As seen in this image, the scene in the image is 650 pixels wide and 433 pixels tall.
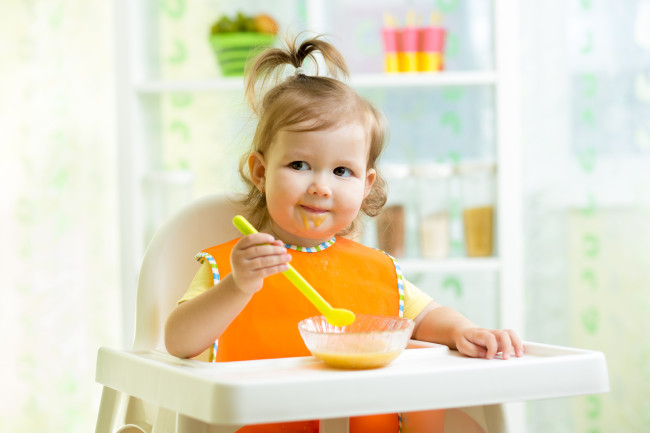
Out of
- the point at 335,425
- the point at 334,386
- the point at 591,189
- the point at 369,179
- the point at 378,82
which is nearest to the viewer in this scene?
the point at 334,386

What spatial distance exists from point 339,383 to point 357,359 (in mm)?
76

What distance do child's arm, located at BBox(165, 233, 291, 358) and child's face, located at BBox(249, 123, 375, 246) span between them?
0.64ft

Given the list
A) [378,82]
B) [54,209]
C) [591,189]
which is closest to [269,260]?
[378,82]

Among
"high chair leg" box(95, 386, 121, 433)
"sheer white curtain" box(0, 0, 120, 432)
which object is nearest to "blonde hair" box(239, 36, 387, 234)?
"high chair leg" box(95, 386, 121, 433)

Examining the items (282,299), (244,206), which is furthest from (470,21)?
(282,299)

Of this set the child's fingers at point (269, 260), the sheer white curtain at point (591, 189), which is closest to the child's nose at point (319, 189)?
the child's fingers at point (269, 260)

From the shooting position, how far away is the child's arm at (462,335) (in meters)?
0.87

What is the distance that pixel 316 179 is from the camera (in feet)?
3.30

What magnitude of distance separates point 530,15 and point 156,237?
189cm

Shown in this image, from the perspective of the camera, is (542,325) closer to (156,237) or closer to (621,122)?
(621,122)

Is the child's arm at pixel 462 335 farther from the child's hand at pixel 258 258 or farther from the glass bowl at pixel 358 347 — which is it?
the child's hand at pixel 258 258

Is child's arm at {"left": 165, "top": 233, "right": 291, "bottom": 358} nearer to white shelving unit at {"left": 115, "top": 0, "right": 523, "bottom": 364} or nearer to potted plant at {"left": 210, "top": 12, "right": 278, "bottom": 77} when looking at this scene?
white shelving unit at {"left": 115, "top": 0, "right": 523, "bottom": 364}

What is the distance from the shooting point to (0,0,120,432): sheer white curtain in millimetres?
2744

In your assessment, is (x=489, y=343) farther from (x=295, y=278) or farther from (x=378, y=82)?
(x=378, y=82)
